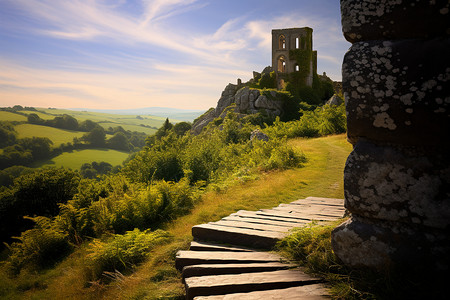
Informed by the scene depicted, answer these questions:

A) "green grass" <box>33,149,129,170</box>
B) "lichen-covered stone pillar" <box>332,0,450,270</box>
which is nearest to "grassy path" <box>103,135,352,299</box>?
"lichen-covered stone pillar" <box>332,0,450,270</box>

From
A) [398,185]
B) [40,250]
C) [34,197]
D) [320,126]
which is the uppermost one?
[320,126]

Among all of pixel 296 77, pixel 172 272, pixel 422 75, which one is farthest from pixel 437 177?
pixel 296 77

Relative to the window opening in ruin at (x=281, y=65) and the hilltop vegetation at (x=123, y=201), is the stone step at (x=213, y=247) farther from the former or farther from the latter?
the window opening in ruin at (x=281, y=65)

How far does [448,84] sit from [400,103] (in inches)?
13.8

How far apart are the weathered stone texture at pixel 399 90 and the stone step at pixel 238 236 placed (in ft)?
6.14

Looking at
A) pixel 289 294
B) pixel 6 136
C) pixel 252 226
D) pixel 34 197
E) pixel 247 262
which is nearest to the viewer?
pixel 289 294

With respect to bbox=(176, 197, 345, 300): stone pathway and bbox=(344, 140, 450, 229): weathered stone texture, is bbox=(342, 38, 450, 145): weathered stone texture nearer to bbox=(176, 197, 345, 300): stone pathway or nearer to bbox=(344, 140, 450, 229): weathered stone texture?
bbox=(344, 140, 450, 229): weathered stone texture

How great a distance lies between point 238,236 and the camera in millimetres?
4125

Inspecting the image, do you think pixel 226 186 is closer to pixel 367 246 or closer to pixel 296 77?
pixel 367 246

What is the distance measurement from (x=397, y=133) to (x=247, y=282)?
212 cm

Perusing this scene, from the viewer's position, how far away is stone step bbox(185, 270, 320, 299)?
289 centimetres

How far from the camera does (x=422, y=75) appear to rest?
2318 mm

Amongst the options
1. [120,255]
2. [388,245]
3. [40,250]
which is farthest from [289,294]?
[40,250]

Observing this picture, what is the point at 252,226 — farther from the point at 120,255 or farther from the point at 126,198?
the point at 126,198
